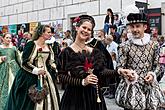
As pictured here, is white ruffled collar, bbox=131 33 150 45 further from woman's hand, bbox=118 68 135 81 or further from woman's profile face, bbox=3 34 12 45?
woman's profile face, bbox=3 34 12 45

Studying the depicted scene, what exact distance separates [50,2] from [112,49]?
8.77 metres

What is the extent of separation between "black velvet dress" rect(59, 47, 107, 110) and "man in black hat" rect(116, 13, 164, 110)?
21cm

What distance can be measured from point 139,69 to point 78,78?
570 millimetres

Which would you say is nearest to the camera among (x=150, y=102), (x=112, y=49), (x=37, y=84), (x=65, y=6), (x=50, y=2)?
(x=150, y=102)

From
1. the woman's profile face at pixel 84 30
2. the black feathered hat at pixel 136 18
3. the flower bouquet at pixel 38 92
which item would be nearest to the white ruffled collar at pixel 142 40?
the black feathered hat at pixel 136 18

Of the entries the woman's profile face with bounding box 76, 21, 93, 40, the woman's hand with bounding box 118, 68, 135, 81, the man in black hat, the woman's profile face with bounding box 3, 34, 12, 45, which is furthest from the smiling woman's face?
the woman's profile face with bounding box 3, 34, 12, 45

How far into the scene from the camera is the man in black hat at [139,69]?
3506 mm

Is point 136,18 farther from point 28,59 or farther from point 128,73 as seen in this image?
point 28,59

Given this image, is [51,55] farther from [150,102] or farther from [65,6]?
[65,6]

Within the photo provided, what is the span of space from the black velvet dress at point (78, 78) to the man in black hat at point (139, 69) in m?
0.21

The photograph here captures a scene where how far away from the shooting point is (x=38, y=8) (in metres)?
17.9

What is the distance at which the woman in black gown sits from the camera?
353cm

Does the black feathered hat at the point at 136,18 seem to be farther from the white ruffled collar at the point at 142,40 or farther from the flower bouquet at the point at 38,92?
the flower bouquet at the point at 38,92

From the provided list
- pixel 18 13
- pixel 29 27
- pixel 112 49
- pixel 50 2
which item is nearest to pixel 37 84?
pixel 112 49
